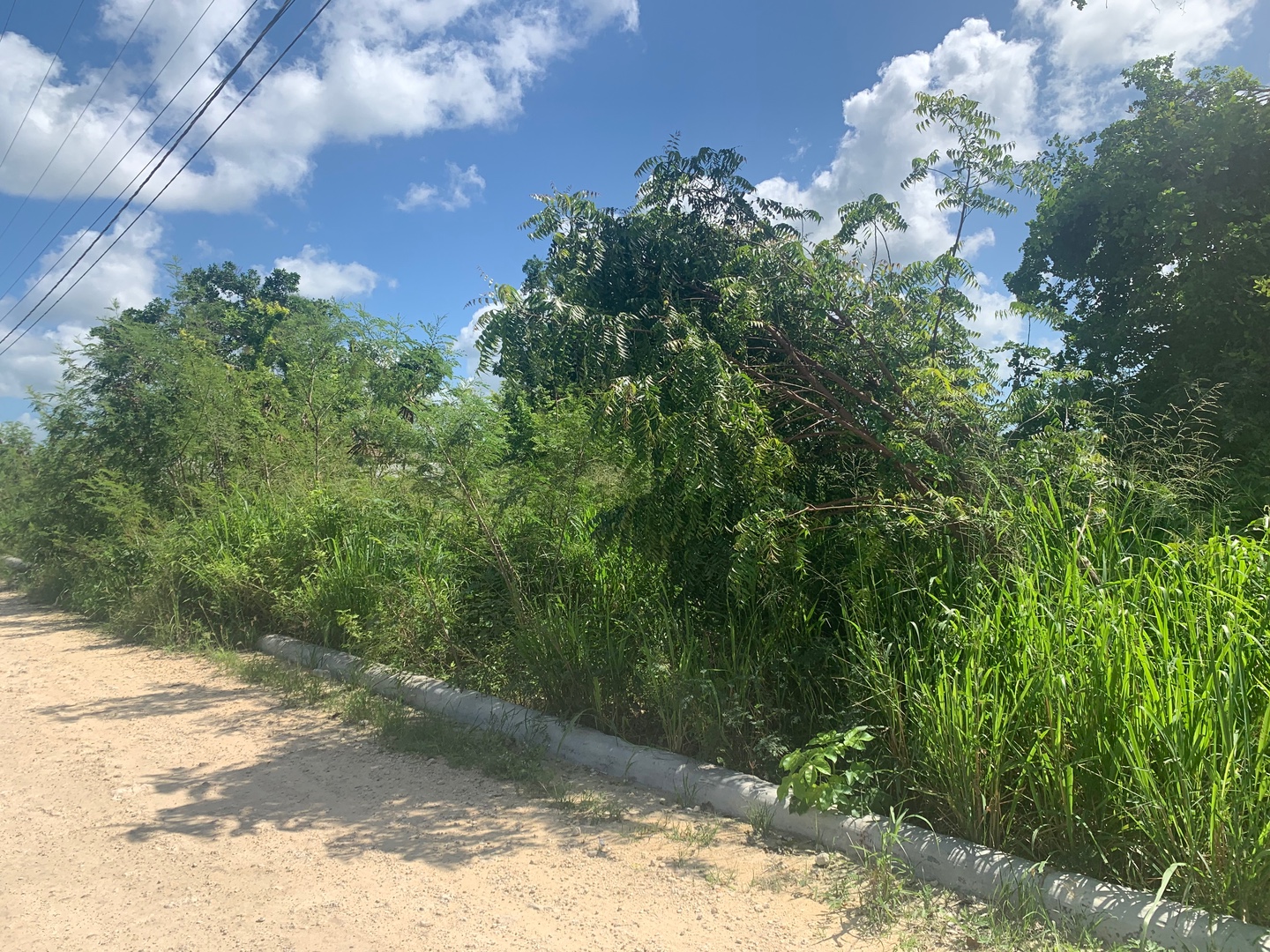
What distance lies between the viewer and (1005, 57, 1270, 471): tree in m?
6.61

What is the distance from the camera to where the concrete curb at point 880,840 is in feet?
8.96

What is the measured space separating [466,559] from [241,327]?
17273 mm

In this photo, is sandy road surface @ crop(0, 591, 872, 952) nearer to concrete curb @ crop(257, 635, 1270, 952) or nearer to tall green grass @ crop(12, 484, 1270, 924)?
concrete curb @ crop(257, 635, 1270, 952)

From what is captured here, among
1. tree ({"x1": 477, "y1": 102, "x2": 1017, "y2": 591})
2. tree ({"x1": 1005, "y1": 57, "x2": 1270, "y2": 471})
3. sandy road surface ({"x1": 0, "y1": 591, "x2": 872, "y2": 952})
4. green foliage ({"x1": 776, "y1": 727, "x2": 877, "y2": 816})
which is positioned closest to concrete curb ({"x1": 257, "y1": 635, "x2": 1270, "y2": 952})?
green foliage ({"x1": 776, "y1": 727, "x2": 877, "y2": 816})

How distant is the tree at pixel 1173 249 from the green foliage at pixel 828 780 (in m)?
3.87

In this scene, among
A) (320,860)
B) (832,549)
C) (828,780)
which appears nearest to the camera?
(320,860)

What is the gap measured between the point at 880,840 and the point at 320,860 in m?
2.51

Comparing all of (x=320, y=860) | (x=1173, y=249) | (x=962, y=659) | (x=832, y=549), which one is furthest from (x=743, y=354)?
(x=1173, y=249)

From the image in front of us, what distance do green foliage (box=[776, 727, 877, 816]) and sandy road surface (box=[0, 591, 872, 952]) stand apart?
1.12 feet

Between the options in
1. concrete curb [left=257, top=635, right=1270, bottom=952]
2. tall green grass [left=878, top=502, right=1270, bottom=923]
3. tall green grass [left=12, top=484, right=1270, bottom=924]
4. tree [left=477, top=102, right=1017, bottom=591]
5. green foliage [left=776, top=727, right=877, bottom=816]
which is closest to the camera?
concrete curb [left=257, top=635, right=1270, bottom=952]

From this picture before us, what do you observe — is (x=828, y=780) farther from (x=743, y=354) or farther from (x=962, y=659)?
(x=743, y=354)

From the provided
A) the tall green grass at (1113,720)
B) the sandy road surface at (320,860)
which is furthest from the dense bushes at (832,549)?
the sandy road surface at (320,860)

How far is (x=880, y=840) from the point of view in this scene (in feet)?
11.5

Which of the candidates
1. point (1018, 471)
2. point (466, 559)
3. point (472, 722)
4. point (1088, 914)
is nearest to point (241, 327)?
point (466, 559)
